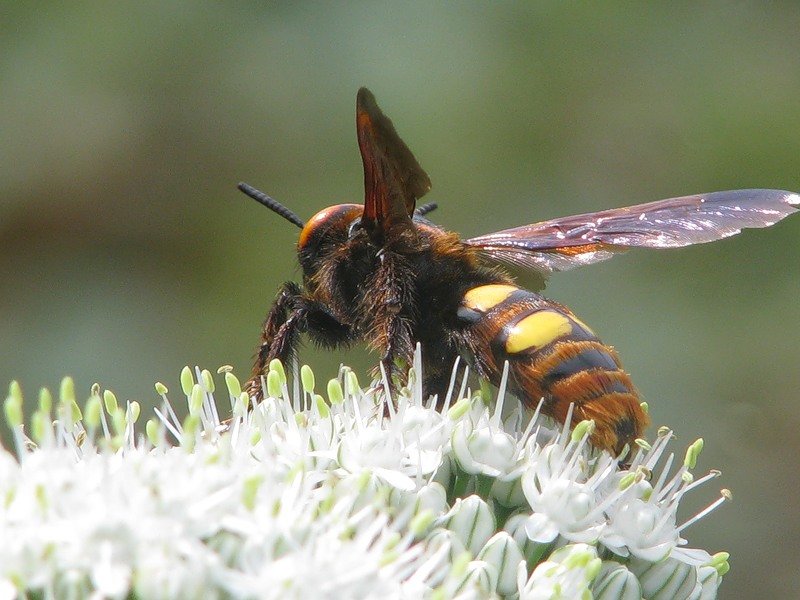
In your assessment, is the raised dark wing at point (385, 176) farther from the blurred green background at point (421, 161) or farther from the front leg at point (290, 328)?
the blurred green background at point (421, 161)

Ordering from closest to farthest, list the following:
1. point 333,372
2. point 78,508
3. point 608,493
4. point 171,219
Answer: point 78,508, point 608,493, point 333,372, point 171,219

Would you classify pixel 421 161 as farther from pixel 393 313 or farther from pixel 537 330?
pixel 537 330

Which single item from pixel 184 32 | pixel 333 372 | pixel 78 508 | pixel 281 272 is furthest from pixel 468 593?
pixel 184 32

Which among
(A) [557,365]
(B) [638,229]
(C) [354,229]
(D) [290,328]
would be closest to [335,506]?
(A) [557,365]

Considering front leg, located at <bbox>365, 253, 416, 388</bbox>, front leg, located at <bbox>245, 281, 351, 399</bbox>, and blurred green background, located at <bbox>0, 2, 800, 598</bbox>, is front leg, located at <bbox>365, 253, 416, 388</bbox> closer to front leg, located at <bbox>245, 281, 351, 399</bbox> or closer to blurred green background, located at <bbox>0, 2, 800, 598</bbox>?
front leg, located at <bbox>245, 281, 351, 399</bbox>

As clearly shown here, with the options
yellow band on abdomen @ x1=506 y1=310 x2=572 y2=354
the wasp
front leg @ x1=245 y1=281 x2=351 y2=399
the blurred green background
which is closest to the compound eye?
the wasp

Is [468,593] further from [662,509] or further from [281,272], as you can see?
[281,272]
